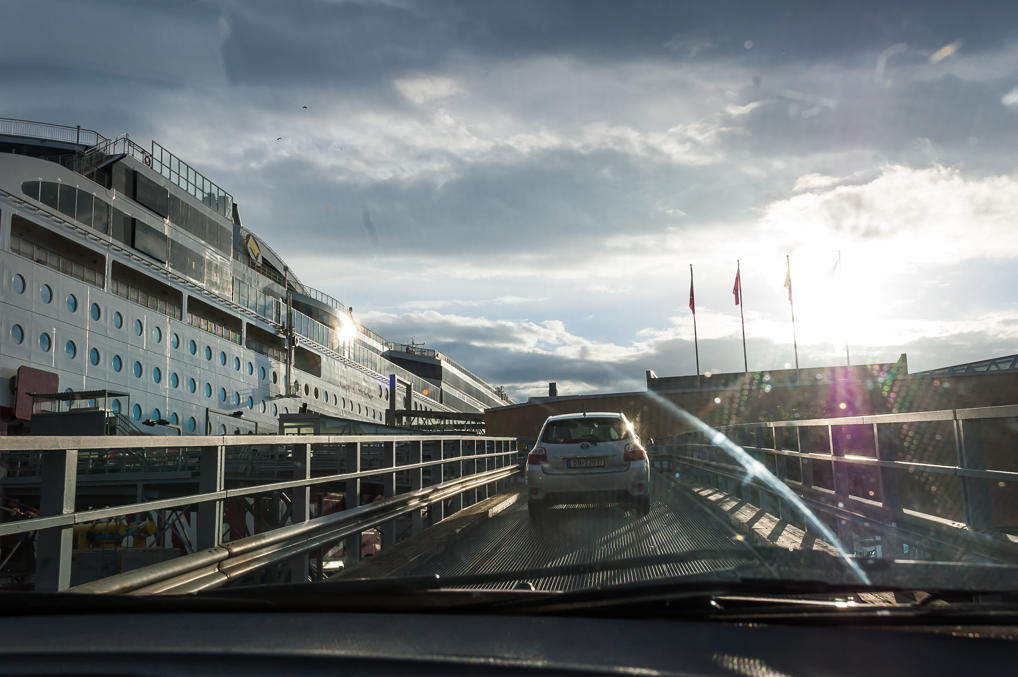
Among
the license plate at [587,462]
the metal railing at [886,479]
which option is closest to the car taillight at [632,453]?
the license plate at [587,462]

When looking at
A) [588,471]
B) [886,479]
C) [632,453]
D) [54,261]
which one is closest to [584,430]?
[588,471]

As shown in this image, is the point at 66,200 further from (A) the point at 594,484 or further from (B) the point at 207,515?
(B) the point at 207,515

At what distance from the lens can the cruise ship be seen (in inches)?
1015

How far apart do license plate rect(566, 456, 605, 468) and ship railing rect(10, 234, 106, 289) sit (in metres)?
24.2

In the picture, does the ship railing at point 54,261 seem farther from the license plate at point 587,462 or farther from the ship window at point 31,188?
the license plate at point 587,462

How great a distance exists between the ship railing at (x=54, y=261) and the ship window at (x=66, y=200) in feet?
5.48

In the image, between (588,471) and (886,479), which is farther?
(588,471)

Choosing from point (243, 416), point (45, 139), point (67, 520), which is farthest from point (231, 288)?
point (67, 520)

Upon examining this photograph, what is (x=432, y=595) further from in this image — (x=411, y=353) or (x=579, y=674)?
(x=411, y=353)

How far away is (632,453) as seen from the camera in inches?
444

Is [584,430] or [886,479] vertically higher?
[584,430]

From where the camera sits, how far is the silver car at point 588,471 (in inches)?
438

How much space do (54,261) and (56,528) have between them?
29.4 m

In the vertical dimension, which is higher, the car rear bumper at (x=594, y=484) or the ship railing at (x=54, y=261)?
the ship railing at (x=54, y=261)
